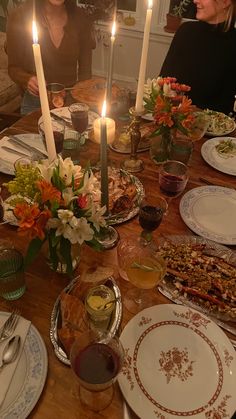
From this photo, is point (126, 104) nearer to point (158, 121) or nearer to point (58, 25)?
point (158, 121)

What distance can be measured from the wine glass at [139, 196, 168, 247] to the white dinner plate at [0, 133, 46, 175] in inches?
24.5

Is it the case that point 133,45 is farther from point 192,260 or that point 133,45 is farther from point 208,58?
point 192,260

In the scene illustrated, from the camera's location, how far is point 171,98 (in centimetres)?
149

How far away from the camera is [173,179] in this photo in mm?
1387

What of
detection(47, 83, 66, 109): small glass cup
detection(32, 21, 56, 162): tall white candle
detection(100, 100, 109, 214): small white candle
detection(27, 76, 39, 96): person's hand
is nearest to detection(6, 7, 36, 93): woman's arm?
detection(27, 76, 39, 96): person's hand

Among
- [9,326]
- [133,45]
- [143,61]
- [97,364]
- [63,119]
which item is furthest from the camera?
[133,45]

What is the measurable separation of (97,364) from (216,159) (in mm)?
1192

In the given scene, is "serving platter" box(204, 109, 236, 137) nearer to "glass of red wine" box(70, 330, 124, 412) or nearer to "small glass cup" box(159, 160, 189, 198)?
"small glass cup" box(159, 160, 189, 198)

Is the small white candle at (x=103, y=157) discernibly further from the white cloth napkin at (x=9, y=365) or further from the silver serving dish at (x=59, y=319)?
the white cloth napkin at (x=9, y=365)

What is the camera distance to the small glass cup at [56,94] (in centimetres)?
196

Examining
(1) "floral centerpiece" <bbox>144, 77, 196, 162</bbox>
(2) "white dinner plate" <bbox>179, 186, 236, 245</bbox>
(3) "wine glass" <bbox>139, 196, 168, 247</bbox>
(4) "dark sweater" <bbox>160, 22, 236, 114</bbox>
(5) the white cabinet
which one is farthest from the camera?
(5) the white cabinet

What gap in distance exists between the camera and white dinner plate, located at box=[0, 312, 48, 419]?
2.63ft

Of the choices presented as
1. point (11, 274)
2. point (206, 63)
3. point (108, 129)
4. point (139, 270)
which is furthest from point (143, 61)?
point (206, 63)

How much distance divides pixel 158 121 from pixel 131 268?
69 centimetres
